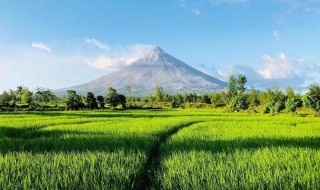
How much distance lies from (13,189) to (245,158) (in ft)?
14.2

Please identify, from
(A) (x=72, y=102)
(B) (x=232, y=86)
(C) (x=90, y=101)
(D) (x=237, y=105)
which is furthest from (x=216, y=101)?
Result: (A) (x=72, y=102)

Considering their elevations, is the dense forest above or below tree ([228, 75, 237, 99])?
below

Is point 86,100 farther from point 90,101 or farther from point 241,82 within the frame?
point 241,82

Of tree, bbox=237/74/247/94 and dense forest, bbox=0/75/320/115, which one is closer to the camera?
dense forest, bbox=0/75/320/115

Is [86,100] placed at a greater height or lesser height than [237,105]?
greater

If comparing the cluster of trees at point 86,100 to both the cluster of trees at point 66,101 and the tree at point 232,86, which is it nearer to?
the cluster of trees at point 66,101

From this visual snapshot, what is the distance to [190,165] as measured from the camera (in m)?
5.11

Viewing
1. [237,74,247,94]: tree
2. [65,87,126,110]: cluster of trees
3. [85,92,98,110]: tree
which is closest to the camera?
[65,87,126,110]: cluster of trees

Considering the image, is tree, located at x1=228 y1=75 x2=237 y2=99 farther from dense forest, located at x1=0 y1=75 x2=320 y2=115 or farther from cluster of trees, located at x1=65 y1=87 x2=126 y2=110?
cluster of trees, located at x1=65 y1=87 x2=126 y2=110

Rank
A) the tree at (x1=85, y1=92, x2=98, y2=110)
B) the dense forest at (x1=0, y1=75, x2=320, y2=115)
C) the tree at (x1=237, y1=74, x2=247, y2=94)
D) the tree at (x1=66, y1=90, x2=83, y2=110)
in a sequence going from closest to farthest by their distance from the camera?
the dense forest at (x1=0, y1=75, x2=320, y2=115)
the tree at (x1=66, y1=90, x2=83, y2=110)
the tree at (x1=85, y1=92, x2=98, y2=110)
the tree at (x1=237, y1=74, x2=247, y2=94)

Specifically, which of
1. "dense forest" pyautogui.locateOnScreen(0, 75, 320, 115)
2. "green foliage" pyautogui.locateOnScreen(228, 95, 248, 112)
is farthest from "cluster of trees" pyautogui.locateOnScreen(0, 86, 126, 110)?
"green foliage" pyautogui.locateOnScreen(228, 95, 248, 112)

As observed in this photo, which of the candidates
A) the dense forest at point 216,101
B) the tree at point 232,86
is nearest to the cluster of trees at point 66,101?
the dense forest at point 216,101

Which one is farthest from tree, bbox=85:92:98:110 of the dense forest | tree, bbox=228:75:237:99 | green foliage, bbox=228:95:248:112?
tree, bbox=228:75:237:99

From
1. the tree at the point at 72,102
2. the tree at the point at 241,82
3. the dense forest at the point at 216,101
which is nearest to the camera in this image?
the dense forest at the point at 216,101
